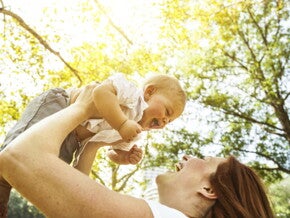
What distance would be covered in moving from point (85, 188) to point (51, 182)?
148 mm

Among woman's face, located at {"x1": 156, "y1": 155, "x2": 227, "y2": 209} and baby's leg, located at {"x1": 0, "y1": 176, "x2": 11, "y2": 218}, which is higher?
woman's face, located at {"x1": 156, "y1": 155, "x2": 227, "y2": 209}

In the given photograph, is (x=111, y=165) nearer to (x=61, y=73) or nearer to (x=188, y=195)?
(x=61, y=73)

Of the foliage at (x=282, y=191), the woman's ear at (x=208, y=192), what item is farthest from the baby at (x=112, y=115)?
the foliage at (x=282, y=191)

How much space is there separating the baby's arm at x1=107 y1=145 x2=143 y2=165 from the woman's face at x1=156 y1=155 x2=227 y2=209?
371 mm

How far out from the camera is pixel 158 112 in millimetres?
2805

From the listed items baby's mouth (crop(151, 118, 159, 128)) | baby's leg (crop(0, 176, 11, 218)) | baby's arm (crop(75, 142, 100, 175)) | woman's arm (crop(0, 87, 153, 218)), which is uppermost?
baby's mouth (crop(151, 118, 159, 128))

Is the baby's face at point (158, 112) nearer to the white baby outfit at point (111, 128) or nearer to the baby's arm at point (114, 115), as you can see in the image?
the white baby outfit at point (111, 128)

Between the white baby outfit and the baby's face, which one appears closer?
the white baby outfit

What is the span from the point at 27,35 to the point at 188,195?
294 inches

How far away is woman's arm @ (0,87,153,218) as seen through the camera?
1.41m

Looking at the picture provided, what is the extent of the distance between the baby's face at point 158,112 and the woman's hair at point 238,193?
735mm

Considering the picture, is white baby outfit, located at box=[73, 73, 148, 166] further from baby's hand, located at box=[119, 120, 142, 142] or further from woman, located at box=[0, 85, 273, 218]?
woman, located at box=[0, 85, 273, 218]

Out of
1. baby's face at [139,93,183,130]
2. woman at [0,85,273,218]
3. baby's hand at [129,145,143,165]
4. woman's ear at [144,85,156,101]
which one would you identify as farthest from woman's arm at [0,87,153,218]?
woman's ear at [144,85,156,101]

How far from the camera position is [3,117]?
9711mm
